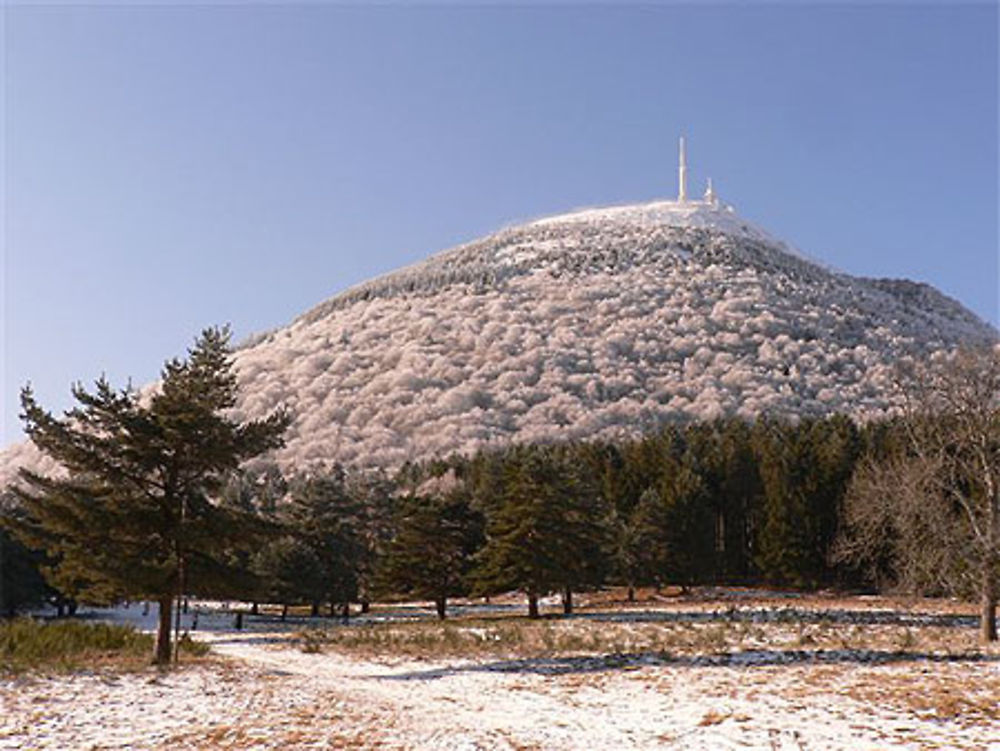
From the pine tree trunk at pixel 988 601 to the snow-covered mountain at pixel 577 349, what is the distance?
325ft

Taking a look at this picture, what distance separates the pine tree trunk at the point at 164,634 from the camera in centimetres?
1984

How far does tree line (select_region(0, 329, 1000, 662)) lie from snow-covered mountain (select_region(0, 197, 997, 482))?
2828 centimetres

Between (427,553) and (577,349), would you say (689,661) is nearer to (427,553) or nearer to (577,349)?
(427,553)

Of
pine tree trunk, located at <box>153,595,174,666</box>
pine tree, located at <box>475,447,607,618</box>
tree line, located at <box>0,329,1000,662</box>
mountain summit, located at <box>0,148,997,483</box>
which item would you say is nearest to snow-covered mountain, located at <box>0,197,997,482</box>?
mountain summit, located at <box>0,148,997,483</box>

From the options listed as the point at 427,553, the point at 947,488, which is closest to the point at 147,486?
the point at 947,488

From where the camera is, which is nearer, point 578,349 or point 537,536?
point 537,536

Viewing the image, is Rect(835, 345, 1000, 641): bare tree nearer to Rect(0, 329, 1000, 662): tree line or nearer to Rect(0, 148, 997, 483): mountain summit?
Rect(0, 329, 1000, 662): tree line

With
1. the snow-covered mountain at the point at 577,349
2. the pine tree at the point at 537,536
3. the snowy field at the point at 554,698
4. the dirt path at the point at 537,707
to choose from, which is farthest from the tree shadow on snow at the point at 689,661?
the snow-covered mountain at the point at 577,349

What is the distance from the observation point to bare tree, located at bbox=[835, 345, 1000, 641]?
811 inches

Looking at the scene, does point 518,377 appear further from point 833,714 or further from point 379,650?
point 833,714

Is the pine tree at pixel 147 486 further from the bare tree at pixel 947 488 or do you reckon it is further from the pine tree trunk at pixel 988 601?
the pine tree trunk at pixel 988 601

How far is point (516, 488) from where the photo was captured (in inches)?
1613

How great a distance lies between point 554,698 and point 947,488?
13388 mm

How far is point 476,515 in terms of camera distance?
170 feet
